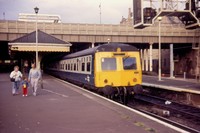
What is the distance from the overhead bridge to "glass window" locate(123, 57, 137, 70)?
30120mm

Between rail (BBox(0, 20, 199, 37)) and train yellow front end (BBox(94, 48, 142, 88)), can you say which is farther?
rail (BBox(0, 20, 199, 37))

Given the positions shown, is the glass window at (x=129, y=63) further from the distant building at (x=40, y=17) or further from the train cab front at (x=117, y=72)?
the distant building at (x=40, y=17)

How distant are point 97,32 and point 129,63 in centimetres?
3122

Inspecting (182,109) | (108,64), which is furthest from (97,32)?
(182,109)

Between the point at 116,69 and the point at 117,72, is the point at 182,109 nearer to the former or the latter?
the point at 117,72

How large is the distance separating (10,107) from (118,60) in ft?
22.4

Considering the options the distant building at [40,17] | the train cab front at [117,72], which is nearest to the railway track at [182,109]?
the train cab front at [117,72]

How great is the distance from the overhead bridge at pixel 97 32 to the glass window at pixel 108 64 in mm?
30180

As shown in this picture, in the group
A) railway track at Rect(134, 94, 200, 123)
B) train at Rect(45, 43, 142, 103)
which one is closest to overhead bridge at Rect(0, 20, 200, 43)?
railway track at Rect(134, 94, 200, 123)

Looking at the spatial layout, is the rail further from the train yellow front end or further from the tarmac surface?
the tarmac surface

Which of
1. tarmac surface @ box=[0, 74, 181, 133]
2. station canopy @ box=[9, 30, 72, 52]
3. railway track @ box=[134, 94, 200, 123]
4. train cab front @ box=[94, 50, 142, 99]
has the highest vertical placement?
station canopy @ box=[9, 30, 72, 52]

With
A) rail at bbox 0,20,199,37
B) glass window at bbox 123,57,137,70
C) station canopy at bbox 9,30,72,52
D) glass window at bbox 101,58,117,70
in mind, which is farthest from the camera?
rail at bbox 0,20,199,37

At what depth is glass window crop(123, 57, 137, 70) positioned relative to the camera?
16580 mm

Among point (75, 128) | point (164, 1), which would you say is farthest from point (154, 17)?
point (75, 128)
